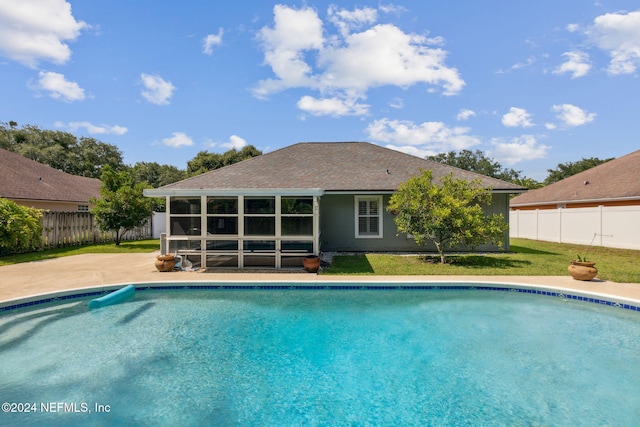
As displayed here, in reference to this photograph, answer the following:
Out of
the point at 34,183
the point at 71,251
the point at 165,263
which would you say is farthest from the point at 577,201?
the point at 34,183

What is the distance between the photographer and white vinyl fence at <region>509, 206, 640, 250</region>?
47.6 ft

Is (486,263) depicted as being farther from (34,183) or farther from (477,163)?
(477,163)

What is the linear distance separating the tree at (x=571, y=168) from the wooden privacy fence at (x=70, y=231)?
185ft

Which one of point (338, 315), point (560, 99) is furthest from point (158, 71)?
point (560, 99)

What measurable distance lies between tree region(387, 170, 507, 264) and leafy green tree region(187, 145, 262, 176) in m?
31.8

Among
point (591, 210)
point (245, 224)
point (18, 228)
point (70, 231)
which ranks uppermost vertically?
point (591, 210)

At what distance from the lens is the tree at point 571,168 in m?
45.1

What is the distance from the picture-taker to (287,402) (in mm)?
4160

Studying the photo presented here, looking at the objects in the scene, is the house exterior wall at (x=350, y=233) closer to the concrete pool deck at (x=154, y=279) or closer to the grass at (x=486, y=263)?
the grass at (x=486, y=263)

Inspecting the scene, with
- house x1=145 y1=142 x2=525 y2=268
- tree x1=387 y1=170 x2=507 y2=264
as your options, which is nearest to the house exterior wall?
house x1=145 y1=142 x2=525 y2=268

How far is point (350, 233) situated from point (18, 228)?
1367 centimetres

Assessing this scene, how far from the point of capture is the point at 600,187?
1806 centimetres

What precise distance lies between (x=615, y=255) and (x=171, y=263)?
1737 cm

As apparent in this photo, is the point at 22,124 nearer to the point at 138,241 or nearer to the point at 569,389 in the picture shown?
the point at 138,241
